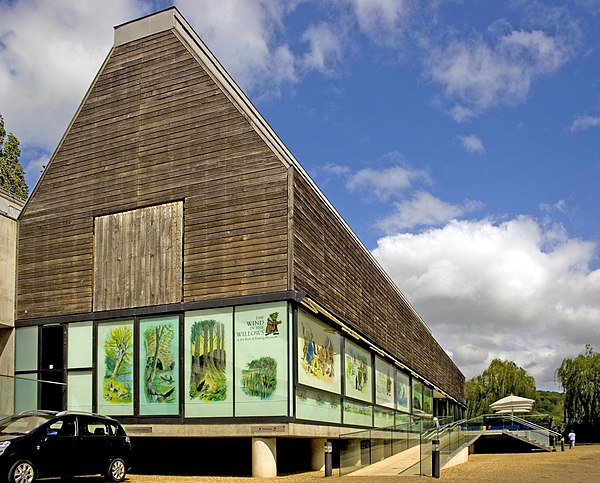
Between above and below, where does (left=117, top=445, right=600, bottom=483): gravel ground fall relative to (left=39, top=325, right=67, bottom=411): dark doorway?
below

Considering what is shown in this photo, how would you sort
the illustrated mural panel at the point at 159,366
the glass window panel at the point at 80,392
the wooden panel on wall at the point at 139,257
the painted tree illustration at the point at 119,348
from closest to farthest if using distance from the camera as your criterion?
the illustrated mural panel at the point at 159,366 < the wooden panel on wall at the point at 139,257 < the painted tree illustration at the point at 119,348 < the glass window panel at the point at 80,392

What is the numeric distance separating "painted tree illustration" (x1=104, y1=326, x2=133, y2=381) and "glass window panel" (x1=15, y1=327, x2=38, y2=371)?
281cm

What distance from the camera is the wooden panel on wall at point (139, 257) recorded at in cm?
2245

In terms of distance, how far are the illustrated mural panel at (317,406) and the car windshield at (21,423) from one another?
7.05 m

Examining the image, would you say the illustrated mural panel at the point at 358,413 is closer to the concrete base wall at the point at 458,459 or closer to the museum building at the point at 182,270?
the museum building at the point at 182,270

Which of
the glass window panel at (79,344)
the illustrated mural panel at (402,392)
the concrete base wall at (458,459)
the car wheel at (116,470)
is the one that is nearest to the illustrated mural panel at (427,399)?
the illustrated mural panel at (402,392)

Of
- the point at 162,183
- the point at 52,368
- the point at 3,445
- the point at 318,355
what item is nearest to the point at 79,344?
the point at 52,368

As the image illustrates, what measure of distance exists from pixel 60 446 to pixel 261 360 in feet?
20.6

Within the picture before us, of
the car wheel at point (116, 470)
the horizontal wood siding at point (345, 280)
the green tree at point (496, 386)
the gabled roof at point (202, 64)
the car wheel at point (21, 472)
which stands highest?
the gabled roof at point (202, 64)

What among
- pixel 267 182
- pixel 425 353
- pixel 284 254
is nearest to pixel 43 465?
pixel 284 254

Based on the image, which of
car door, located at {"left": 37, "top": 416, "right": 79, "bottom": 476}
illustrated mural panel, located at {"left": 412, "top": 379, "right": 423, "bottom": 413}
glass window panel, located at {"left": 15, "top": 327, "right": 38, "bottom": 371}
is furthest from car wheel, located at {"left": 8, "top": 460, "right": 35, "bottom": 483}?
illustrated mural panel, located at {"left": 412, "top": 379, "right": 423, "bottom": 413}

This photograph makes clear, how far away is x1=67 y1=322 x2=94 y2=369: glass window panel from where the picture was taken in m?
23.3

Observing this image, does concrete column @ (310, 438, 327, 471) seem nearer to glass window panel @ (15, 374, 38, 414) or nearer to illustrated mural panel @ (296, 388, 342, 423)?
illustrated mural panel @ (296, 388, 342, 423)

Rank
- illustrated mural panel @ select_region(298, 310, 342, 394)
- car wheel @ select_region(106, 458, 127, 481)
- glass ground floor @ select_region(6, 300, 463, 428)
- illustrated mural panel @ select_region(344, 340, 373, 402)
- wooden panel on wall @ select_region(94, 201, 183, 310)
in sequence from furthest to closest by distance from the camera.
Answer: illustrated mural panel @ select_region(344, 340, 373, 402) < wooden panel on wall @ select_region(94, 201, 183, 310) < illustrated mural panel @ select_region(298, 310, 342, 394) < glass ground floor @ select_region(6, 300, 463, 428) < car wheel @ select_region(106, 458, 127, 481)
